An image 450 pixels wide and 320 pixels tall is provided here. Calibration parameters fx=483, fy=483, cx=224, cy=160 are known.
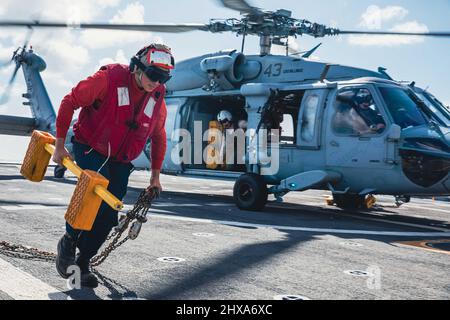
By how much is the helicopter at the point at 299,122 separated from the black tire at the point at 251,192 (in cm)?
2

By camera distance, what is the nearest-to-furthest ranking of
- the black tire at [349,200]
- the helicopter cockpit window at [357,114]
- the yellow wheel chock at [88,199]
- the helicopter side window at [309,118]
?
the yellow wheel chock at [88,199], the helicopter cockpit window at [357,114], the helicopter side window at [309,118], the black tire at [349,200]

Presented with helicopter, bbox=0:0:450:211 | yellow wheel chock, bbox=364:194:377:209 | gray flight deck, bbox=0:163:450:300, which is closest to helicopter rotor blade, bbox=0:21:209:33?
helicopter, bbox=0:0:450:211

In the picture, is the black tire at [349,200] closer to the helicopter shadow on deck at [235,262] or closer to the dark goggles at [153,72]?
the helicopter shadow on deck at [235,262]

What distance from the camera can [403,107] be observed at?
8.39 m

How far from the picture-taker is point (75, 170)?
11.5ft

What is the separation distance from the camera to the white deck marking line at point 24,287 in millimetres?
3336

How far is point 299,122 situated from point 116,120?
6.11 metres

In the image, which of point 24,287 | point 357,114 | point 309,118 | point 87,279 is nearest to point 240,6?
point 309,118

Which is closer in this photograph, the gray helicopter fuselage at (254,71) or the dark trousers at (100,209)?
the dark trousers at (100,209)

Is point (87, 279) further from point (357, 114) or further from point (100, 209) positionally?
point (357, 114)

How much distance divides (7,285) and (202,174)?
7.75 m

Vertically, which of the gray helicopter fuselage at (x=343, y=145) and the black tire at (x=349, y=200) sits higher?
the gray helicopter fuselage at (x=343, y=145)

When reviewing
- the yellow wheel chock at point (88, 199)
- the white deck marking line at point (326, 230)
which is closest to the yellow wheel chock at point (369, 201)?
the white deck marking line at point (326, 230)
